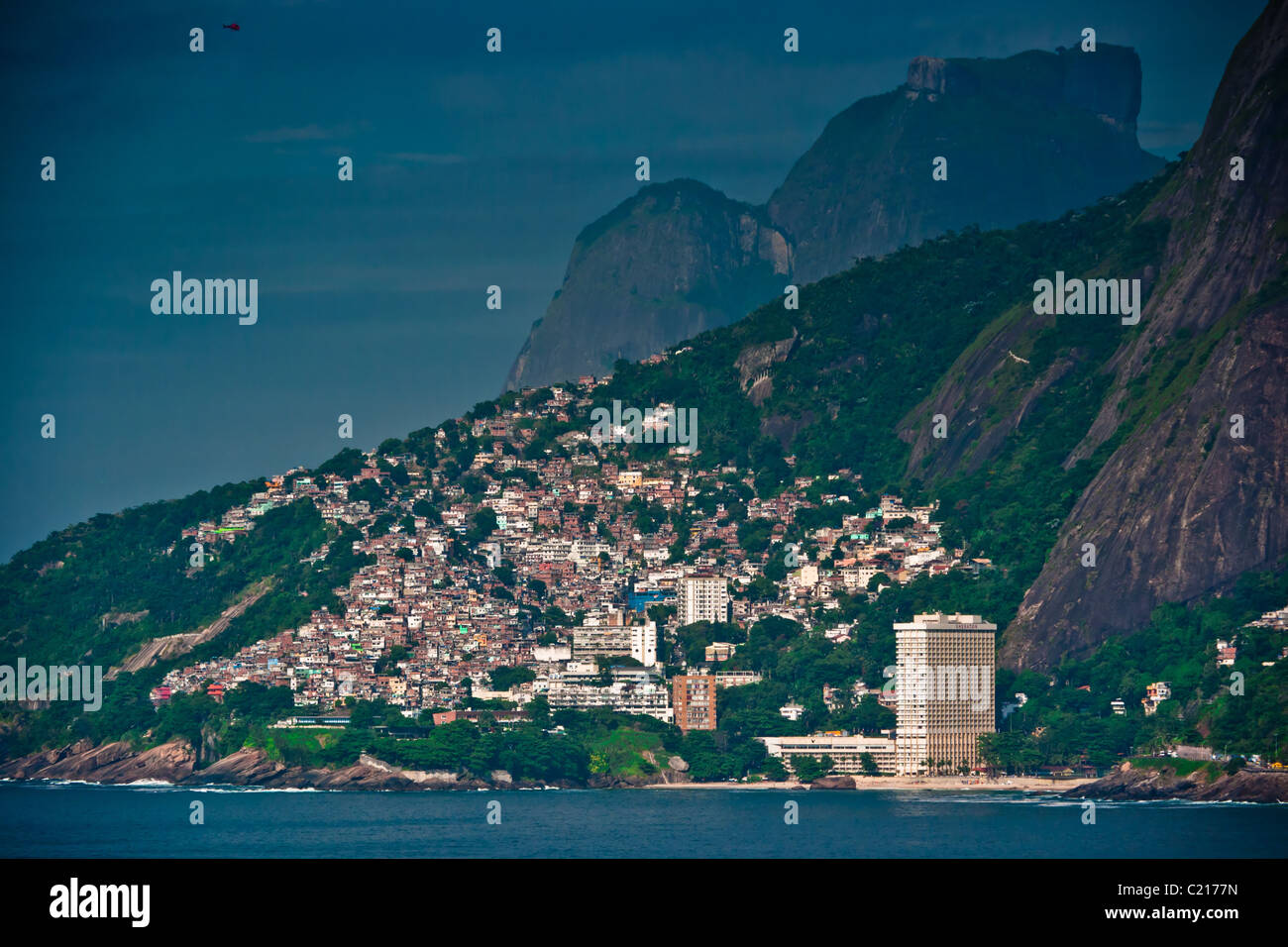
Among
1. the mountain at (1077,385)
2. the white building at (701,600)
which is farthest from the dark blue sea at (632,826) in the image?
the white building at (701,600)

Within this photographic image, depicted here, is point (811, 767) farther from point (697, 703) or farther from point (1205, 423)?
point (1205, 423)

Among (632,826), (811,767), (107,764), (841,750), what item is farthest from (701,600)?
(632,826)

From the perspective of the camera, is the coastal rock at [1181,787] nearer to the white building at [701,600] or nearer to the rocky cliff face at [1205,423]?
the rocky cliff face at [1205,423]

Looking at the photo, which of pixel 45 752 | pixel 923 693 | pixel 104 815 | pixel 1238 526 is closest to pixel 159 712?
pixel 45 752

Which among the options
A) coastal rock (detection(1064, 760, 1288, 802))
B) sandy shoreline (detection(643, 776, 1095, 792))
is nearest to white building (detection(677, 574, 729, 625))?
sandy shoreline (detection(643, 776, 1095, 792))
